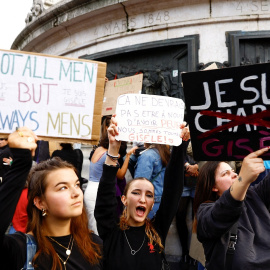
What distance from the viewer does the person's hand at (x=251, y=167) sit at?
2.09 metres

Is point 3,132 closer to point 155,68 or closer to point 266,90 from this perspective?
point 266,90

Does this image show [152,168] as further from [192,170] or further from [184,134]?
[184,134]

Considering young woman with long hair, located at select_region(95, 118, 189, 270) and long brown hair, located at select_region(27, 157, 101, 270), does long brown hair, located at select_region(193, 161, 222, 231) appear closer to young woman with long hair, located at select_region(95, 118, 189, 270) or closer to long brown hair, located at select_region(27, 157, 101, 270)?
young woman with long hair, located at select_region(95, 118, 189, 270)

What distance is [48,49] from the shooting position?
32.0 feet

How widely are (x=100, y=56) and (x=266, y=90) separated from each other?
6.27 meters

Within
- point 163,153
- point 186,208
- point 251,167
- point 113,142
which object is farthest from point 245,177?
point 186,208

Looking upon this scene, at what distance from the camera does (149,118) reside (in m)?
3.11

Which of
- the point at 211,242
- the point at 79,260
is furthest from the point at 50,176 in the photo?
the point at 211,242

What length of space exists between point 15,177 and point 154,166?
110 inches

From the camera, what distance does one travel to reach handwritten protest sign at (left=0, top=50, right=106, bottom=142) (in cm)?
263

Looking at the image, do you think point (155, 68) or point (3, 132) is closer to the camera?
point (3, 132)

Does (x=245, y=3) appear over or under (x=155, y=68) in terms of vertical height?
over

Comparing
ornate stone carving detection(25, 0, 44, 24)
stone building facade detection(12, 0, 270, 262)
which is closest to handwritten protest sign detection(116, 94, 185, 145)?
stone building facade detection(12, 0, 270, 262)

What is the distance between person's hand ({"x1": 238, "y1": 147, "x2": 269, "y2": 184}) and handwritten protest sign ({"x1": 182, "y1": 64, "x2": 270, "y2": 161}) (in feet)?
Result: 0.24
